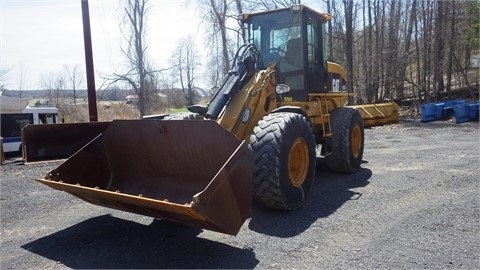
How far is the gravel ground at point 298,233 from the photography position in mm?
3533

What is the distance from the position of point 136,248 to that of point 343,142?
3.99 metres

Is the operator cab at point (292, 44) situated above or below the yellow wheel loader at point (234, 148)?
above

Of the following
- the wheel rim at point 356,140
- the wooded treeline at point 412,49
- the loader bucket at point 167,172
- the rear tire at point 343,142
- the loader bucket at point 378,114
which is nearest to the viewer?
the loader bucket at point 167,172

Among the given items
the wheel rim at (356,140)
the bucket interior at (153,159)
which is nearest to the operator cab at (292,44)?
the wheel rim at (356,140)

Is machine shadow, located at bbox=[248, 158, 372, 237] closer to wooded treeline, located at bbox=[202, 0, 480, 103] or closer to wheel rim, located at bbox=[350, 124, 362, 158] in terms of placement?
wheel rim, located at bbox=[350, 124, 362, 158]

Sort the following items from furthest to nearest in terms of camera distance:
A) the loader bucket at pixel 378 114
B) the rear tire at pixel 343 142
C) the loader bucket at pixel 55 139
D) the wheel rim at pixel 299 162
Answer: the loader bucket at pixel 378 114 < the rear tire at pixel 343 142 < the wheel rim at pixel 299 162 < the loader bucket at pixel 55 139

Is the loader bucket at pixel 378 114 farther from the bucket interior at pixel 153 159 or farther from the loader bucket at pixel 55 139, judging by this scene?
the loader bucket at pixel 55 139

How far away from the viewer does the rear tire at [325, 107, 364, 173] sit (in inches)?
260

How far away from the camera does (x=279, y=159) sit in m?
4.30

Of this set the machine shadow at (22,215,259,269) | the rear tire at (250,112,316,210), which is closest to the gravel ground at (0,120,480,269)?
the machine shadow at (22,215,259,269)

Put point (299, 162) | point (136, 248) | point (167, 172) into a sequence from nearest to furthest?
point (136, 248) → point (167, 172) → point (299, 162)

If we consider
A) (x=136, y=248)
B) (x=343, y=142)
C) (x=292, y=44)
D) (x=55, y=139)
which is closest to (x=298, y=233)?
(x=136, y=248)

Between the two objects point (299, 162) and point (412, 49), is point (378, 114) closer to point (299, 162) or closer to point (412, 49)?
point (412, 49)

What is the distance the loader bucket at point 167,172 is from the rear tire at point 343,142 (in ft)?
9.82
